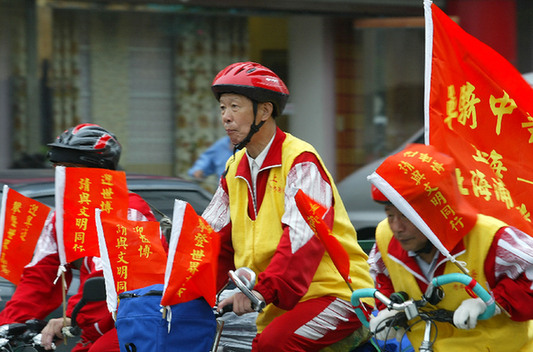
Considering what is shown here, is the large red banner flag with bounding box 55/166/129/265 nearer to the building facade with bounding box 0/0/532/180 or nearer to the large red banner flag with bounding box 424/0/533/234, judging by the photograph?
the large red banner flag with bounding box 424/0/533/234

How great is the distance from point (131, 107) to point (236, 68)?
28.5 ft

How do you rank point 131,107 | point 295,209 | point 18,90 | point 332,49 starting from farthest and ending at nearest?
1. point 332,49
2. point 131,107
3. point 18,90
4. point 295,209

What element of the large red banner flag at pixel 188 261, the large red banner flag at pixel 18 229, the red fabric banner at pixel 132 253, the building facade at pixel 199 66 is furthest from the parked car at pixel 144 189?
the building facade at pixel 199 66

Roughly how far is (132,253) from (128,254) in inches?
0.8

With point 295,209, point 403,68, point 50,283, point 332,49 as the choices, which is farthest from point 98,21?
point 295,209

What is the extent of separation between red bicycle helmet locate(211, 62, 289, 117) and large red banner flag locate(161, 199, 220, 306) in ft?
2.04

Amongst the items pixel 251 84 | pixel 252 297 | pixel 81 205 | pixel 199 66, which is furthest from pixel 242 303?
pixel 199 66

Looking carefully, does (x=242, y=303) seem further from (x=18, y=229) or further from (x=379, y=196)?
(x=18, y=229)

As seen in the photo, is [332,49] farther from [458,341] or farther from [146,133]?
[458,341]

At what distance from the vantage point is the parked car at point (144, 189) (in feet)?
18.5

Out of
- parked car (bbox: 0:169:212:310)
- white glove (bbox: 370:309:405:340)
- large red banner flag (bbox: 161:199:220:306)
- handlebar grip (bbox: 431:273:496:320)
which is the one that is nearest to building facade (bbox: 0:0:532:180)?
parked car (bbox: 0:169:212:310)

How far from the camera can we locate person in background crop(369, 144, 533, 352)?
311cm

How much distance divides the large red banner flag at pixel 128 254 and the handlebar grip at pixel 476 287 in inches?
47.6

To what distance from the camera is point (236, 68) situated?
3822 mm
